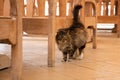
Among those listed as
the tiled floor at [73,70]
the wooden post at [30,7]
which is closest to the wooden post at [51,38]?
the tiled floor at [73,70]


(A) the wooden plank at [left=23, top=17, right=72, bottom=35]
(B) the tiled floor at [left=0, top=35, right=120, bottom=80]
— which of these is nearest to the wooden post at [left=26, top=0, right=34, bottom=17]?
(A) the wooden plank at [left=23, top=17, right=72, bottom=35]

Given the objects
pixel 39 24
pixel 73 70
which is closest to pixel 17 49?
pixel 73 70

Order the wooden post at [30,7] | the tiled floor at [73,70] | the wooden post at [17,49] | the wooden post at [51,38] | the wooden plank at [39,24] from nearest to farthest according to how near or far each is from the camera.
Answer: the wooden post at [17,49], the tiled floor at [73,70], the wooden post at [51,38], the wooden plank at [39,24], the wooden post at [30,7]

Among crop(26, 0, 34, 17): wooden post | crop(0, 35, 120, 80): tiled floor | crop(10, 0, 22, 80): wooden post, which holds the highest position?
crop(26, 0, 34, 17): wooden post

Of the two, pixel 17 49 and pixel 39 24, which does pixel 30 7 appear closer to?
pixel 39 24

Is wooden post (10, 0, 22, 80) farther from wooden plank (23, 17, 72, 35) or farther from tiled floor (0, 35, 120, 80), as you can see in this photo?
wooden plank (23, 17, 72, 35)

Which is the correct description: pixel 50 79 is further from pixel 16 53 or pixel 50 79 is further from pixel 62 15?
pixel 62 15

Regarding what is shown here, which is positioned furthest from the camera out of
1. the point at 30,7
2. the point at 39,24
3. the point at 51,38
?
the point at 30,7

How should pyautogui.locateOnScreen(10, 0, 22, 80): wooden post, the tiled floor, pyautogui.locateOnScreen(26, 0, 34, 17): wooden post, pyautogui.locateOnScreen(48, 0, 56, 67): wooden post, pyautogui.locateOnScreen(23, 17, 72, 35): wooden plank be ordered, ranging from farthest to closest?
pyautogui.locateOnScreen(26, 0, 34, 17): wooden post < pyautogui.locateOnScreen(23, 17, 72, 35): wooden plank < pyautogui.locateOnScreen(48, 0, 56, 67): wooden post < the tiled floor < pyautogui.locateOnScreen(10, 0, 22, 80): wooden post

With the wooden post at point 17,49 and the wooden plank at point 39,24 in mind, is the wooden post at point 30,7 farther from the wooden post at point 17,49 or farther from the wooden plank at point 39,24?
the wooden post at point 17,49

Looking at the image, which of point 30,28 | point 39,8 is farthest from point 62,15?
point 30,28

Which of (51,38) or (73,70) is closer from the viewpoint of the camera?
(73,70)

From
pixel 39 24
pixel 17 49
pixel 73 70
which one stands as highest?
pixel 39 24

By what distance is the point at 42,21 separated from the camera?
81.1 inches
